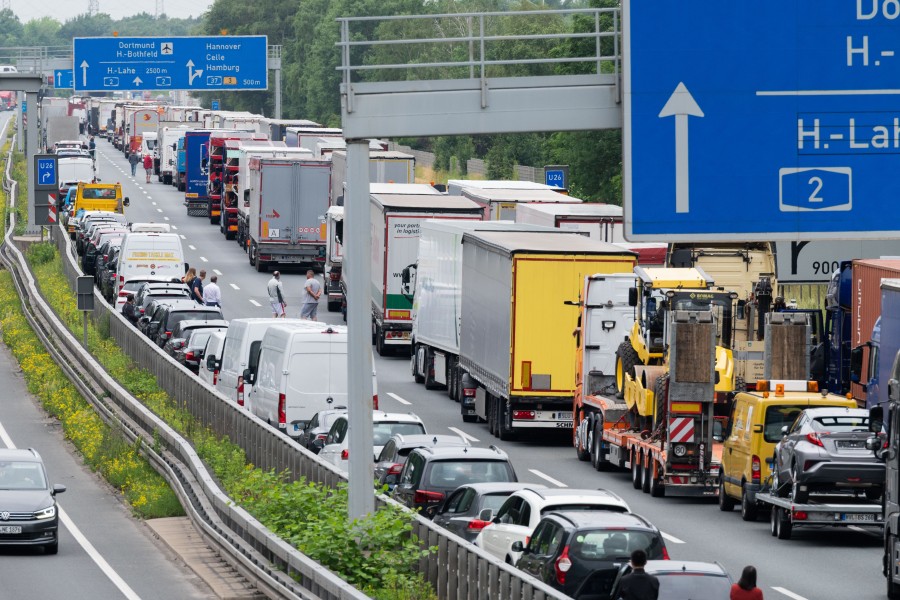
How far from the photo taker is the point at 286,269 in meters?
64.5

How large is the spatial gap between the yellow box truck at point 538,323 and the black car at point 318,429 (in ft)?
18.2

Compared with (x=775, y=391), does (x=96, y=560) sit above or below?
below

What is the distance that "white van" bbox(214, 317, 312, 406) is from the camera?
3284 cm

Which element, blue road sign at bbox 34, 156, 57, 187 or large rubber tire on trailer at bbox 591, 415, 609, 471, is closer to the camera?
large rubber tire on trailer at bbox 591, 415, 609, 471

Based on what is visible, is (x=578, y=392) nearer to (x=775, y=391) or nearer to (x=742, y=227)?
(x=775, y=391)

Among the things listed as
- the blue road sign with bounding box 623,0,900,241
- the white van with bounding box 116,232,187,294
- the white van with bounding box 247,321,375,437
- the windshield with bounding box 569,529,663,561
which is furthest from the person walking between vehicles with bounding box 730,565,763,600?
the white van with bounding box 116,232,187,294

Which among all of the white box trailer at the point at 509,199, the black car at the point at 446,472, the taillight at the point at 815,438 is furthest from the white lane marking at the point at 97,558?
the white box trailer at the point at 509,199

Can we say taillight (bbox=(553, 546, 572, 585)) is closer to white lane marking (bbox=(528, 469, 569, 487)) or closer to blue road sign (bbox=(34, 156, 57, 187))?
white lane marking (bbox=(528, 469, 569, 487))

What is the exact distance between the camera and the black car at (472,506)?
20734 mm

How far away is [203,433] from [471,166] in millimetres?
79130

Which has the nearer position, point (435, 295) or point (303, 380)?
point (303, 380)

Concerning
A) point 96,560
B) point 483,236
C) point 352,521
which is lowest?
point 96,560

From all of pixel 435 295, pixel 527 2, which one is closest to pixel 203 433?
pixel 435 295

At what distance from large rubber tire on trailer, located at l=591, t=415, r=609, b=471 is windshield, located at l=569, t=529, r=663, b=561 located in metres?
13.7
